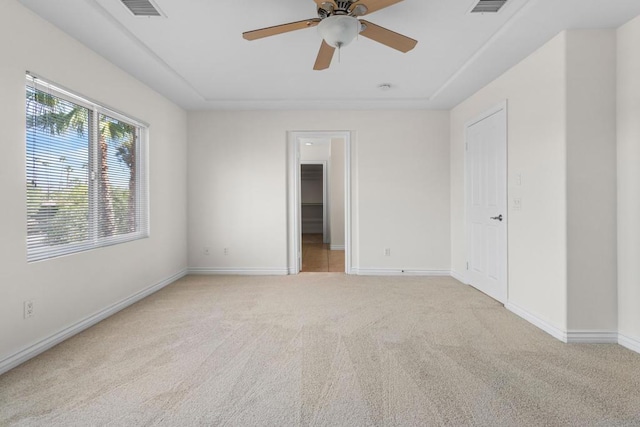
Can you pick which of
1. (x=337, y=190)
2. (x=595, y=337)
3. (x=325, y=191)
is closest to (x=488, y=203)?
(x=595, y=337)

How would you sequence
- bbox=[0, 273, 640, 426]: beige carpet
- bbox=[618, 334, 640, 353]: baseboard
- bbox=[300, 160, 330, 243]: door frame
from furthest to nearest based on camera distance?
bbox=[300, 160, 330, 243]: door frame
bbox=[618, 334, 640, 353]: baseboard
bbox=[0, 273, 640, 426]: beige carpet

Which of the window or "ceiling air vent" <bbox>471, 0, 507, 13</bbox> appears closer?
"ceiling air vent" <bbox>471, 0, 507, 13</bbox>

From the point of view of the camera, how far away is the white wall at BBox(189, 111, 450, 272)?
16.2 ft

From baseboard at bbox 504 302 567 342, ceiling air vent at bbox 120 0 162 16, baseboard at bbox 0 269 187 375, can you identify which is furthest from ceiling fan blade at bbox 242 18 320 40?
baseboard at bbox 504 302 567 342

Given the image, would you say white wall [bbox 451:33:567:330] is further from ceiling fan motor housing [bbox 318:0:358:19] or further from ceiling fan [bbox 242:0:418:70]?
ceiling fan motor housing [bbox 318:0:358:19]

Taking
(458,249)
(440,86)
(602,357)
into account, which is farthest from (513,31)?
(458,249)

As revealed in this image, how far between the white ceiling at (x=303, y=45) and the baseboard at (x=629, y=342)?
239 centimetres

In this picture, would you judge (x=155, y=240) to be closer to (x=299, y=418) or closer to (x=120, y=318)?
(x=120, y=318)

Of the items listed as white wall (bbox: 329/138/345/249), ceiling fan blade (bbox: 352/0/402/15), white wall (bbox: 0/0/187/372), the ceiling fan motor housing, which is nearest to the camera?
ceiling fan blade (bbox: 352/0/402/15)

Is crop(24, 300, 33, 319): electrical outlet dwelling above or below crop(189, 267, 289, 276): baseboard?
above

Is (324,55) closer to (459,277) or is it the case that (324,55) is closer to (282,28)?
(282,28)

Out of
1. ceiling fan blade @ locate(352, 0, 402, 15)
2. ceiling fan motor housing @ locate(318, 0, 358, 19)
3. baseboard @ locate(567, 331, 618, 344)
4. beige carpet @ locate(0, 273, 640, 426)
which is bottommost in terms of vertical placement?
beige carpet @ locate(0, 273, 640, 426)

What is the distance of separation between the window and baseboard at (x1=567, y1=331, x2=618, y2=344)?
13.7ft

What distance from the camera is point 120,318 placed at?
3.18m
